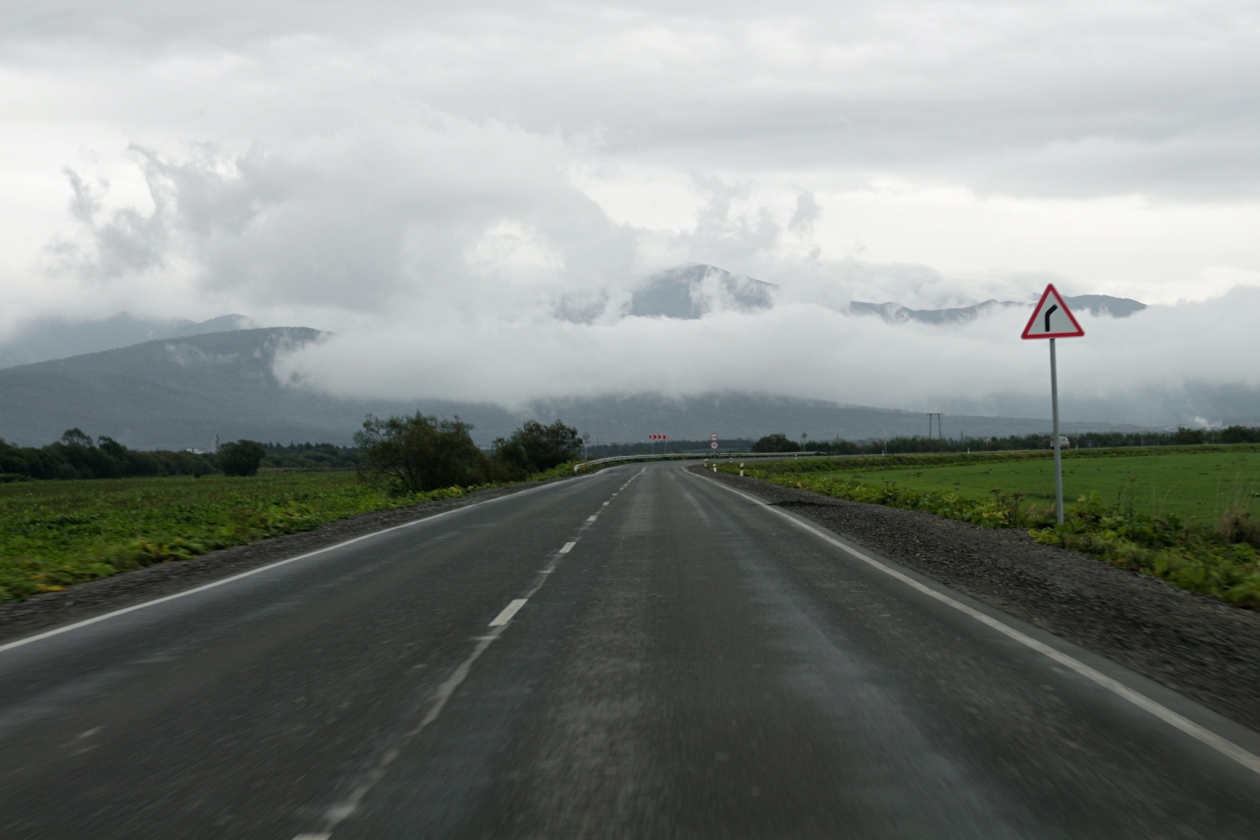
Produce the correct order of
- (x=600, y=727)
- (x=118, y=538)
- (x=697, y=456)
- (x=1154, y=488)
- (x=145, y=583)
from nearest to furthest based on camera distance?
(x=600, y=727) → (x=145, y=583) → (x=118, y=538) → (x=1154, y=488) → (x=697, y=456)

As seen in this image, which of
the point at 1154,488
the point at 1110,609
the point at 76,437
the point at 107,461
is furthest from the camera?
the point at 76,437

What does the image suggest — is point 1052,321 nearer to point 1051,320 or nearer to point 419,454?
point 1051,320

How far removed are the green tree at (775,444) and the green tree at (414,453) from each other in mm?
97412

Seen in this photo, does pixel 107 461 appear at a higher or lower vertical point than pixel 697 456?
higher

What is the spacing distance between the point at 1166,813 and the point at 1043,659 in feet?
9.13

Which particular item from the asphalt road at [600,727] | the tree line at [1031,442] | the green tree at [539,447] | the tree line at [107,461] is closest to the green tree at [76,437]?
the tree line at [107,461]

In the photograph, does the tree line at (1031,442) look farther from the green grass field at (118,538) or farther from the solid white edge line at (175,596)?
the solid white edge line at (175,596)

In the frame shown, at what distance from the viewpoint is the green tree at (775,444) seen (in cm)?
14500

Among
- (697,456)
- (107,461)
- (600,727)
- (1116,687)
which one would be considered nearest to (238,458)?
(107,461)

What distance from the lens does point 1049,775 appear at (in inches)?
160

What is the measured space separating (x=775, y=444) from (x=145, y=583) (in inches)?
5488

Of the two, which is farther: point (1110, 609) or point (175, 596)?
point (175, 596)

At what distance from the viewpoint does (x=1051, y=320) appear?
13.2 metres

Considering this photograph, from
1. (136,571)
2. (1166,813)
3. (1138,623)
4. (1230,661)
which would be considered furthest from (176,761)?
(136,571)
